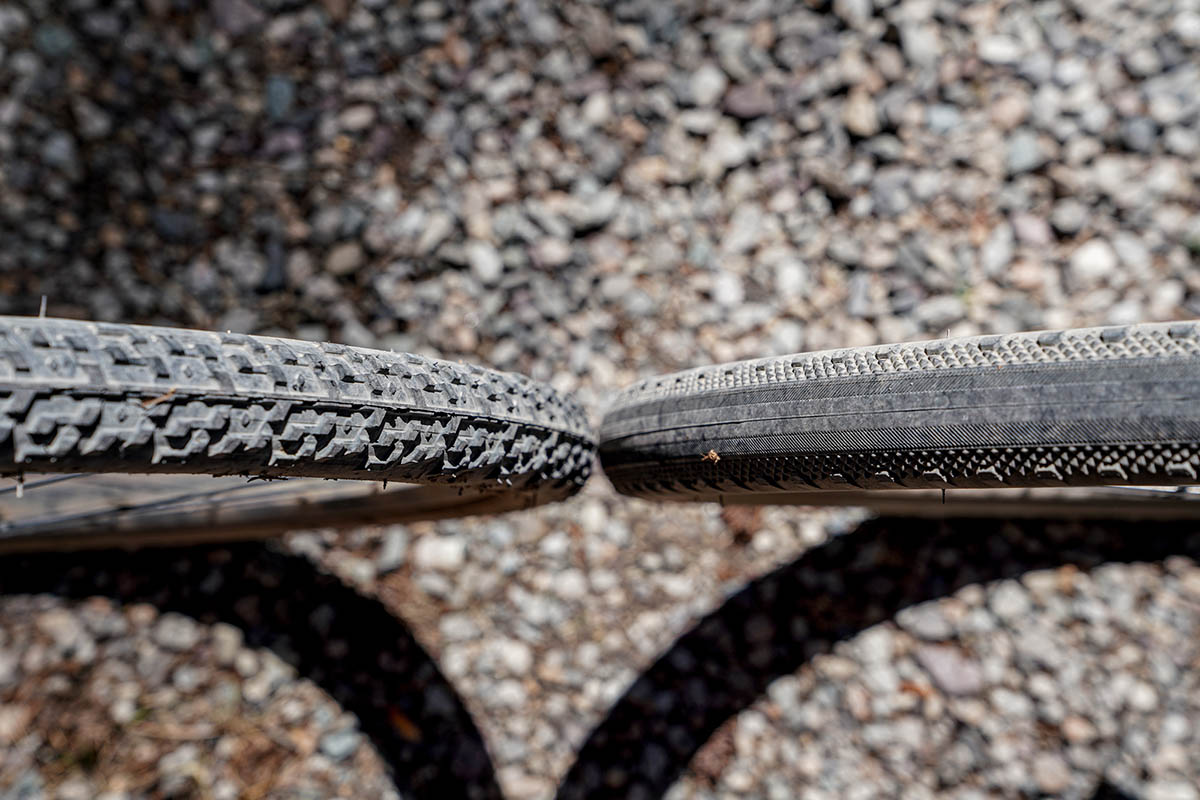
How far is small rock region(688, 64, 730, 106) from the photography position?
208 cm

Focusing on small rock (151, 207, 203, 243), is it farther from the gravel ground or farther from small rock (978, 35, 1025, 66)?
small rock (978, 35, 1025, 66)

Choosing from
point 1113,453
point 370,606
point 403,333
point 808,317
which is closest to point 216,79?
point 403,333

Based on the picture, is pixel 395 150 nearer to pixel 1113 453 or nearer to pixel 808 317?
pixel 808 317

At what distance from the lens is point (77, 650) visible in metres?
1.72

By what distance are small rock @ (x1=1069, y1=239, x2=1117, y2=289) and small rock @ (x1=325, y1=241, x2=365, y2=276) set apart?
1655 mm

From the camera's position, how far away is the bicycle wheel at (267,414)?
0.86 metres

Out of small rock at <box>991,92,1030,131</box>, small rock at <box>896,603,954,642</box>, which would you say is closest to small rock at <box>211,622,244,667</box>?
small rock at <box>896,603,954,642</box>

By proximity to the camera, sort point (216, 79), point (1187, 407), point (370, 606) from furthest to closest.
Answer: point (216, 79) → point (370, 606) → point (1187, 407)

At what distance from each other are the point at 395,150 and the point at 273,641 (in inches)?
46.8

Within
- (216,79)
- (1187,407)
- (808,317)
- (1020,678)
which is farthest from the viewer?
(216,79)

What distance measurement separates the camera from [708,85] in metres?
2.08

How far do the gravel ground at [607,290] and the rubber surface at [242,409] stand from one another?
796 millimetres

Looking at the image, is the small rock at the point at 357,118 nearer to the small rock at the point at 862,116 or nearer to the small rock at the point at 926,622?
the small rock at the point at 862,116

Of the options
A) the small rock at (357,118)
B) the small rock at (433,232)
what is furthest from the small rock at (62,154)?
the small rock at (433,232)
